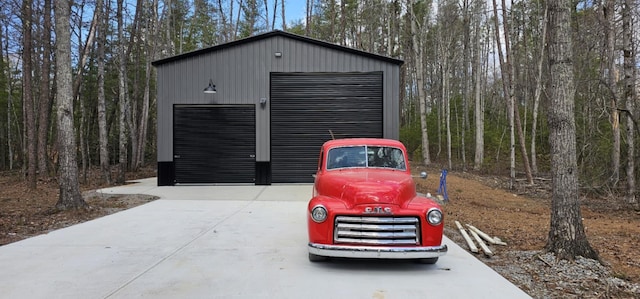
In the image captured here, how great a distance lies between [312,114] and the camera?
52.1ft

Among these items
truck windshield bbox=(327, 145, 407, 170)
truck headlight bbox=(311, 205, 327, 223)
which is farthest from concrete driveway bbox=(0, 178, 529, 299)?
truck windshield bbox=(327, 145, 407, 170)

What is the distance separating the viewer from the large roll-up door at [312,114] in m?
15.8

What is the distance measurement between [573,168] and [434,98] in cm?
3597

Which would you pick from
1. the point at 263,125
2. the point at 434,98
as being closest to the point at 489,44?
the point at 434,98

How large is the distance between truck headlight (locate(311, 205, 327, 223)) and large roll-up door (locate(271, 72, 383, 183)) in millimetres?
10696

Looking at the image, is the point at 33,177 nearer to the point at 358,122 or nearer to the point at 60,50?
the point at 60,50

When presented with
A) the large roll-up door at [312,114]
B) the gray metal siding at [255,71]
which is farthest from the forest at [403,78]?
the large roll-up door at [312,114]

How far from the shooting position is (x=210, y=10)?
31.5 meters

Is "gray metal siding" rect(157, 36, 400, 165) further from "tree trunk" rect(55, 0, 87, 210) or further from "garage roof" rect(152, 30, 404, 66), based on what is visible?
"tree trunk" rect(55, 0, 87, 210)

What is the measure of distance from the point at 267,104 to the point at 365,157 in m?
9.87

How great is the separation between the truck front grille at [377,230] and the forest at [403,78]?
7348 mm

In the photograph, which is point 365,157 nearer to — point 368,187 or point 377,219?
point 368,187

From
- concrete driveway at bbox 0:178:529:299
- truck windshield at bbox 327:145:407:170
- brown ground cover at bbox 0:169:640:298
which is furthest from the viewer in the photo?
truck windshield at bbox 327:145:407:170

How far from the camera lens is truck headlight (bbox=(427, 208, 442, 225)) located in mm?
5008
